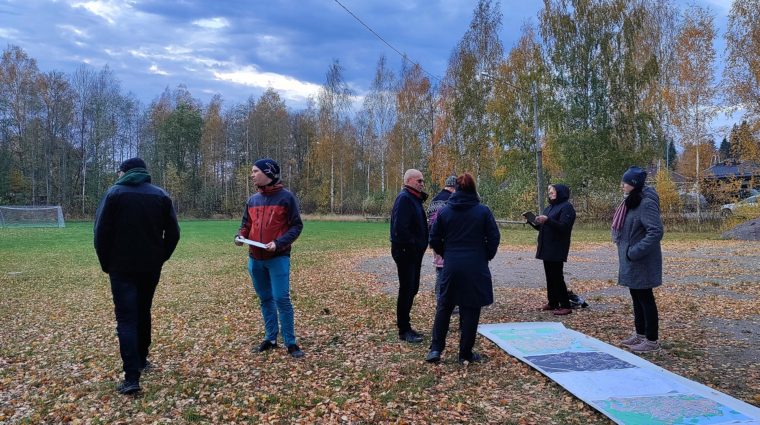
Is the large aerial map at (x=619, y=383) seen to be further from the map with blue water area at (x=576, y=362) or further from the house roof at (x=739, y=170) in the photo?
the house roof at (x=739, y=170)

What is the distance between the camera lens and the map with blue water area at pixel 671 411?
10.7 ft

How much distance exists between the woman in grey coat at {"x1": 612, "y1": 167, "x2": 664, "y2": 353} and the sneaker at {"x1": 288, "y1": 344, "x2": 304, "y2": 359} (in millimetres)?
3226

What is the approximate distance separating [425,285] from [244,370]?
5.35 metres

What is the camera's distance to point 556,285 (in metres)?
6.67

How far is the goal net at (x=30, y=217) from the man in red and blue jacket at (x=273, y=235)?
35.8 m

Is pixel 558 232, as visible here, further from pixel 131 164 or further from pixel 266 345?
pixel 131 164

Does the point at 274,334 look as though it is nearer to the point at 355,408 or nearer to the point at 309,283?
the point at 355,408

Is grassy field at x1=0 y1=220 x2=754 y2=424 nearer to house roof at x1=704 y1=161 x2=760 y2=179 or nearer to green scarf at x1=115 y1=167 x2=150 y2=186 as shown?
green scarf at x1=115 y1=167 x2=150 y2=186

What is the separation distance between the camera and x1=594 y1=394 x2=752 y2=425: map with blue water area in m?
3.26

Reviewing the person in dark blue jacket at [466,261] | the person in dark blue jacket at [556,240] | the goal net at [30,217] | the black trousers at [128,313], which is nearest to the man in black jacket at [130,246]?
the black trousers at [128,313]

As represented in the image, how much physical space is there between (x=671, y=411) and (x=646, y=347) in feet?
5.20

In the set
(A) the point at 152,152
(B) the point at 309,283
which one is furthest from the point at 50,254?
(A) the point at 152,152

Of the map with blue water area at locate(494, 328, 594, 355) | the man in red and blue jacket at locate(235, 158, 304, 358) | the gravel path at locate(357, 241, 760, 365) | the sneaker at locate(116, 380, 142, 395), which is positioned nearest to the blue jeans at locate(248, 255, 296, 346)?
the man in red and blue jacket at locate(235, 158, 304, 358)

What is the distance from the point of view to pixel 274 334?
5191mm
